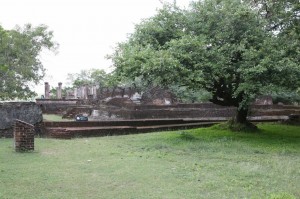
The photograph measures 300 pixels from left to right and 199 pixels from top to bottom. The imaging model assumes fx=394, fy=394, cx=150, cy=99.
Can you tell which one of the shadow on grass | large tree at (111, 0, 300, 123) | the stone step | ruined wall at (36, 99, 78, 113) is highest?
large tree at (111, 0, 300, 123)

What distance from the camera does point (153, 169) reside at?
26.9 ft

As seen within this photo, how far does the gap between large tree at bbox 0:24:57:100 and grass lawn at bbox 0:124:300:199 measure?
1736 cm

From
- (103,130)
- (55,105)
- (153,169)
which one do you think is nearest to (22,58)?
(55,105)

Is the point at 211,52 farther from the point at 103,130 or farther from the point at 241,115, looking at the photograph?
the point at 103,130

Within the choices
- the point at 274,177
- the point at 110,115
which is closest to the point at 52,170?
the point at 274,177

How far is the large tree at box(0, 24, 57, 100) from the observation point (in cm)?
2909

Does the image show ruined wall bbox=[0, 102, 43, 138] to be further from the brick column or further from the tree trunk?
the tree trunk

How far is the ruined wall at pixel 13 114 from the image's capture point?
44.9 ft

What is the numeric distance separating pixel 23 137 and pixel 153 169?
13.6 feet

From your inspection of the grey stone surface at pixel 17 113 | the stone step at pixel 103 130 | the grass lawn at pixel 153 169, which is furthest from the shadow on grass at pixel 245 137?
the grey stone surface at pixel 17 113

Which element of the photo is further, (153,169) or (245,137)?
(245,137)

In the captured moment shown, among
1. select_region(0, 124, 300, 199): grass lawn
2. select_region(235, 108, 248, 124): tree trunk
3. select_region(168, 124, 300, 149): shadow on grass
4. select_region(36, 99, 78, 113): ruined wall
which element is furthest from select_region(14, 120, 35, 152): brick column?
select_region(36, 99, 78, 113): ruined wall

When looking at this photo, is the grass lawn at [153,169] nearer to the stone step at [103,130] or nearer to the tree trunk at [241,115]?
the stone step at [103,130]

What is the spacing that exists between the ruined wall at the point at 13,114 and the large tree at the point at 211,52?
3.52 meters
